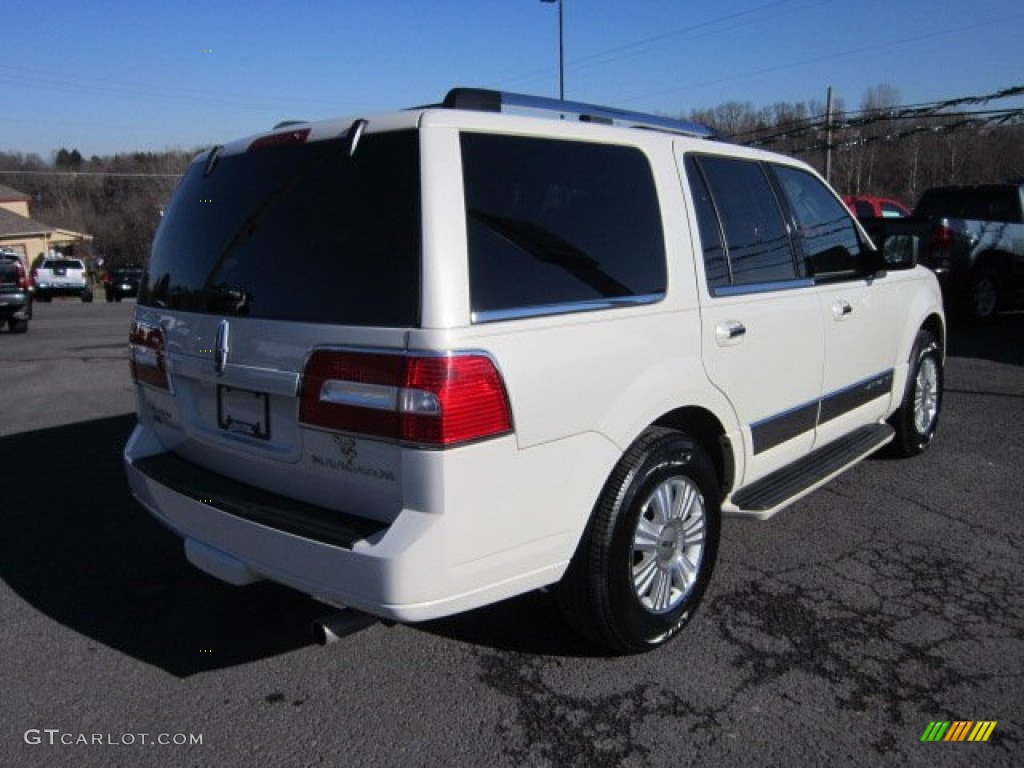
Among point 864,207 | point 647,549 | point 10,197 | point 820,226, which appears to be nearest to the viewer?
point 647,549

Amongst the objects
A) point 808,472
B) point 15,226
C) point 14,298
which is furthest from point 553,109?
point 15,226

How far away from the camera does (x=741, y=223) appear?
371 centimetres

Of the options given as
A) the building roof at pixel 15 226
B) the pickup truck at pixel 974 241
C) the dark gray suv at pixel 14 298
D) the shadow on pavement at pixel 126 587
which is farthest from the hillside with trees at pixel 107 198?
the shadow on pavement at pixel 126 587

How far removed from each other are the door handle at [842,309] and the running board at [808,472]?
719 mm

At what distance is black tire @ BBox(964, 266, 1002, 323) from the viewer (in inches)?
486

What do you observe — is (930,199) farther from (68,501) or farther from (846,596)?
(68,501)

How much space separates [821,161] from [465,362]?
53.4m

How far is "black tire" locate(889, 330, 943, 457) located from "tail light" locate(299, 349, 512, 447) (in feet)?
12.5

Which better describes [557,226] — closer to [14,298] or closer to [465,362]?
[465,362]

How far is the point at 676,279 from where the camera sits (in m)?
3.21

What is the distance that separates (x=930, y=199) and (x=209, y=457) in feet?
44.8

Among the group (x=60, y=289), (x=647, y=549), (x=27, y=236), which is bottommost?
(x=647, y=549)

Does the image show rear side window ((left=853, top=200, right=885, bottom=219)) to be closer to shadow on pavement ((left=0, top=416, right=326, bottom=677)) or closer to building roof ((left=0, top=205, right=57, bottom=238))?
shadow on pavement ((left=0, top=416, right=326, bottom=677))

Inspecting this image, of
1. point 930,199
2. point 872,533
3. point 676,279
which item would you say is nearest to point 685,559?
point 676,279
